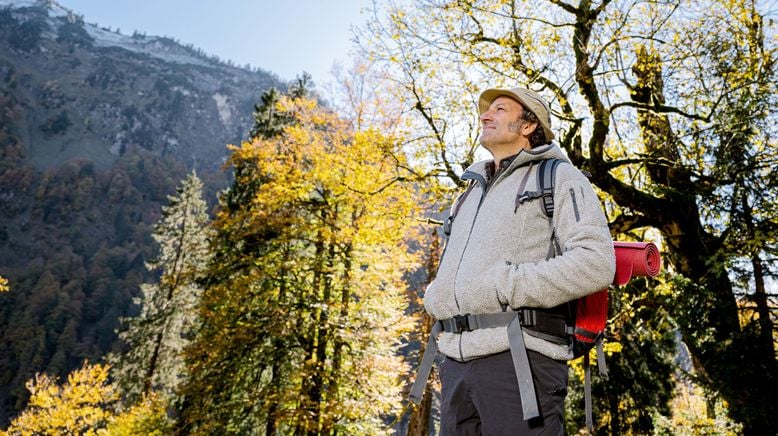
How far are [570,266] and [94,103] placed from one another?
207m

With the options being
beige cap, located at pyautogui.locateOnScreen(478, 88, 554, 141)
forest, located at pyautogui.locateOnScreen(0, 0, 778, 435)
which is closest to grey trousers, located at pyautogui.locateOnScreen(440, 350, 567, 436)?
beige cap, located at pyautogui.locateOnScreen(478, 88, 554, 141)

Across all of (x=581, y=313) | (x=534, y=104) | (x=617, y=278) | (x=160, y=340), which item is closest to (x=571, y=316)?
(x=581, y=313)

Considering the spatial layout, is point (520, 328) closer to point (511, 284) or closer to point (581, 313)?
point (511, 284)

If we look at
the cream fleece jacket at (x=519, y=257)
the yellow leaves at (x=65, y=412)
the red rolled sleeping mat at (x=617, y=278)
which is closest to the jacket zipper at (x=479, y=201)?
the cream fleece jacket at (x=519, y=257)

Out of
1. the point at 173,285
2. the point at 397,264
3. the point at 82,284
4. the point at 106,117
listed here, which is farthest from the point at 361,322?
the point at 106,117

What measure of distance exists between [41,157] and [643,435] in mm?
174055

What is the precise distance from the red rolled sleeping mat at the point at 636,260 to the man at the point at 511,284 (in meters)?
0.11

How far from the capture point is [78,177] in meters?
124

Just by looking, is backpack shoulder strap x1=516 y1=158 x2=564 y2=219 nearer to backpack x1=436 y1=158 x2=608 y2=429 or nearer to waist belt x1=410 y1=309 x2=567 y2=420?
backpack x1=436 y1=158 x2=608 y2=429

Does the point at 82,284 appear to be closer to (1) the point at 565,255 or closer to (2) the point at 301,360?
(2) the point at 301,360

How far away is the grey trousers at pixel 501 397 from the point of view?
1.54 meters

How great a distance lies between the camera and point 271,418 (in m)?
9.59

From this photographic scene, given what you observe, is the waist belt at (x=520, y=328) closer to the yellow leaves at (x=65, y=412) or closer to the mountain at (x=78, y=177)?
the mountain at (x=78, y=177)

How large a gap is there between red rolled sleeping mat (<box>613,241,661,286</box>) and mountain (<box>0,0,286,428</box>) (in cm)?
1374
